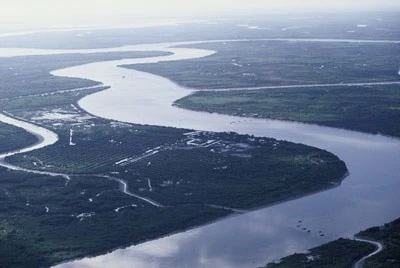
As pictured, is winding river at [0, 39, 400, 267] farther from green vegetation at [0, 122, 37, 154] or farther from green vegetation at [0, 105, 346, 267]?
green vegetation at [0, 122, 37, 154]

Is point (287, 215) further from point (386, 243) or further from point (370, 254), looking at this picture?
point (370, 254)

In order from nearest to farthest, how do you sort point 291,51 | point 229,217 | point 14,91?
point 229,217
point 14,91
point 291,51

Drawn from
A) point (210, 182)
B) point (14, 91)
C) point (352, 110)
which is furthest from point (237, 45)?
point (210, 182)

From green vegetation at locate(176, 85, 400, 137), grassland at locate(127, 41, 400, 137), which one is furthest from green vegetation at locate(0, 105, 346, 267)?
grassland at locate(127, 41, 400, 137)

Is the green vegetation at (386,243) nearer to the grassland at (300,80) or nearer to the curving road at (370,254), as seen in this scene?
the curving road at (370,254)

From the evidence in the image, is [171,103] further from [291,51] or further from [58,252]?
[291,51]

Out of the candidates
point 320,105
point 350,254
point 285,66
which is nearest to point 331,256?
point 350,254

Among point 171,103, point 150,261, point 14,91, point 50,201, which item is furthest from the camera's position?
point 14,91

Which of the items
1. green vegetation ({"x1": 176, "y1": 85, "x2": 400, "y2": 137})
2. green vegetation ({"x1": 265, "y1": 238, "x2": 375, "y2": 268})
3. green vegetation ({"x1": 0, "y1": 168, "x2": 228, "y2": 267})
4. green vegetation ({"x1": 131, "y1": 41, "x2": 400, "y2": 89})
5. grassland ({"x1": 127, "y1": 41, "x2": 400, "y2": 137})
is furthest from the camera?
green vegetation ({"x1": 131, "y1": 41, "x2": 400, "y2": 89})
